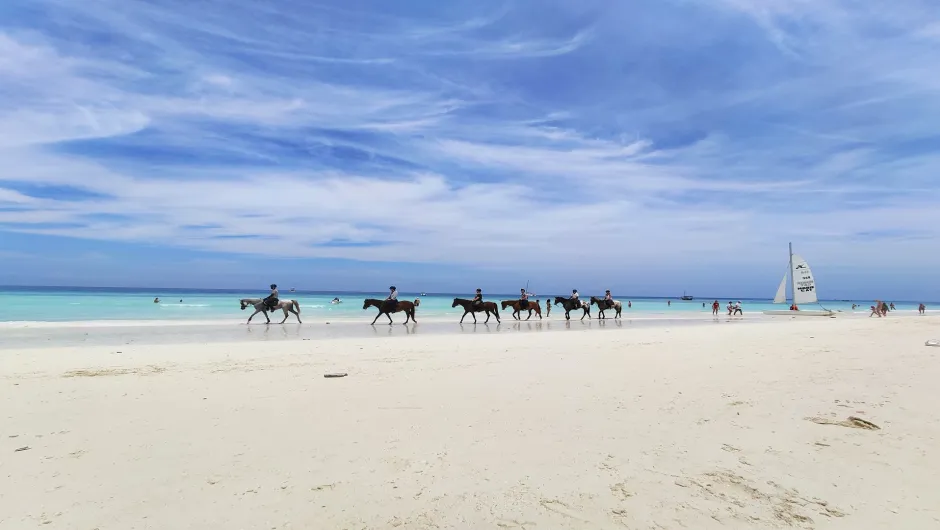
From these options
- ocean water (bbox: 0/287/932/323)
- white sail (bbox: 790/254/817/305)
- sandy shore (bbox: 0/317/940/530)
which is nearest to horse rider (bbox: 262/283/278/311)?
ocean water (bbox: 0/287/932/323)

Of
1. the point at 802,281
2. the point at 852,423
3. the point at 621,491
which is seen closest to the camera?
the point at 621,491

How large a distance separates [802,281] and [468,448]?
173 feet

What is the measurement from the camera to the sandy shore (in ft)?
12.4

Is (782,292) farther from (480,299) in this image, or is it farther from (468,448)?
(468,448)

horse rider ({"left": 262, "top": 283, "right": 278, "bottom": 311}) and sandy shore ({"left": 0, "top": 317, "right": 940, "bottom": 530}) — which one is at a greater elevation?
horse rider ({"left": 262, "top": 283, "right": 278, "bottom": 311})

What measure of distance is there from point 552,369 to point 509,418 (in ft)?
12.1

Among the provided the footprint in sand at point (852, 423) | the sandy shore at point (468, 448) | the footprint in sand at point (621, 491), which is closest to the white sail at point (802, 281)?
the sandy shore at point (468, 448)

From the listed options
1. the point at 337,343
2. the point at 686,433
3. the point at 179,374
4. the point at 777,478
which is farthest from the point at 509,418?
the point at 337,343

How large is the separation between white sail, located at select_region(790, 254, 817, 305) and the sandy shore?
146 ft

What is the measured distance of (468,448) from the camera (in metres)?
5.07

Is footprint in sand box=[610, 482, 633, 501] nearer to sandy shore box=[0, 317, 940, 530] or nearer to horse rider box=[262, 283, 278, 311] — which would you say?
sandy shore box=[0, 317, 940, 530]

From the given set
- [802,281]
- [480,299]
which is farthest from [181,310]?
[802,281]

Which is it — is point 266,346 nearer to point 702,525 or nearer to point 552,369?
point 552,369

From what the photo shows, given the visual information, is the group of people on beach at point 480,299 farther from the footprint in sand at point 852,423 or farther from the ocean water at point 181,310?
the footprint in sand at point 852,423
